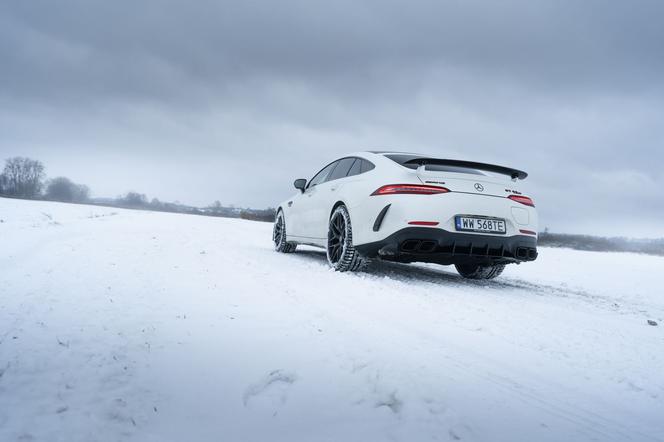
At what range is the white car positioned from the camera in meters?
3.85

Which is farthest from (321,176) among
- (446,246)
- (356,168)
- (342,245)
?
(446,246)

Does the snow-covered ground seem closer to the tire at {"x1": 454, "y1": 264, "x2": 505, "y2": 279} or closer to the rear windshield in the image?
the rear windshield

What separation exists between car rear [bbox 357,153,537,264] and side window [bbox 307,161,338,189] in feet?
6.39

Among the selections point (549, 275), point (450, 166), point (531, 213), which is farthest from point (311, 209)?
point (549, 275)

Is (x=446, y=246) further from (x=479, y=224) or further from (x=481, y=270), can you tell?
(x=481, y=270)

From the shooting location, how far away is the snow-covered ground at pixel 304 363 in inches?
54.9

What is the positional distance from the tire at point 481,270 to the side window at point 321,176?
2333 millimetres

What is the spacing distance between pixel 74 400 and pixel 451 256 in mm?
3253

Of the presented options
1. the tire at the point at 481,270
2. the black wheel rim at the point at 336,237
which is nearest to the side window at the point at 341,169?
the black wheel rim at the point at 336,237

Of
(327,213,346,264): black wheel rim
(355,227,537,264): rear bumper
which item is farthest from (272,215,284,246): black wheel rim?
(355,227,537,264): rear bumper

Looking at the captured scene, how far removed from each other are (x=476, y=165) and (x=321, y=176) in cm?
282

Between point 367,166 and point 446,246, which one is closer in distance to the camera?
point 446,246

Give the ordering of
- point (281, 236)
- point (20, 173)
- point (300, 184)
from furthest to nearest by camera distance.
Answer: point (20, 173) < point (281, 236) < point (300, 184)

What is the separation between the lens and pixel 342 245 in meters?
4.76
